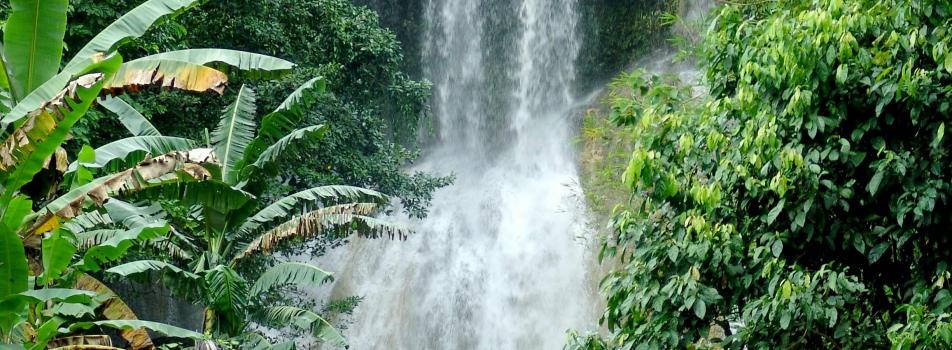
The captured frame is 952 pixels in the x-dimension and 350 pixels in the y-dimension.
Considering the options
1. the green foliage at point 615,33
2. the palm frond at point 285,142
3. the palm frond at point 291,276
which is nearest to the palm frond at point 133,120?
the palm frond at point 285,142

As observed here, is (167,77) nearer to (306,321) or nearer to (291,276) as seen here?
(291,276)

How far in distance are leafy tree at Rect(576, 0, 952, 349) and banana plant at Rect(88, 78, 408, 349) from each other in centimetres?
375

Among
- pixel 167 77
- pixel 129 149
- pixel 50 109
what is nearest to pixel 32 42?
pixel 50 109

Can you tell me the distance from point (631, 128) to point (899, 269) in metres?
2.37

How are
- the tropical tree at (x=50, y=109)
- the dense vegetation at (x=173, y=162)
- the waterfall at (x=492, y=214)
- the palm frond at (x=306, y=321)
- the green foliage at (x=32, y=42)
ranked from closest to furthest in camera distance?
the tropical tree at (x=50, y=109) < the dense vegetation at (x=173, y=162) < the green foliage at (x=32, y=42) < the palm frond at (x=306, y=321) < the waterfall at (x=492, y=214)

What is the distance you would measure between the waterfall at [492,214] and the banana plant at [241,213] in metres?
9.84

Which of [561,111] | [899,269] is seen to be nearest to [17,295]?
[899,269]

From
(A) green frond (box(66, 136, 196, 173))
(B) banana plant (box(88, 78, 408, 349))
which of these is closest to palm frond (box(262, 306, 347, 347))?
(B) banana plant (box(88, 78, 408, 349))

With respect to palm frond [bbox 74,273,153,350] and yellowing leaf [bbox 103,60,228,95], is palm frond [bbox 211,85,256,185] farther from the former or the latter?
yellowing leaf [bbox 103,60,228,95]

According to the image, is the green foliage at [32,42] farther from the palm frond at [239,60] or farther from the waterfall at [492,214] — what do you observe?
the waterfall at [492,214]

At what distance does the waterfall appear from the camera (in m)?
21.2

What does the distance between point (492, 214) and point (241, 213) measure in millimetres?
12331

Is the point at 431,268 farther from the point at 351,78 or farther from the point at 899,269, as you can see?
the point at 899,269

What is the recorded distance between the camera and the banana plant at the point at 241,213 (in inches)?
399
